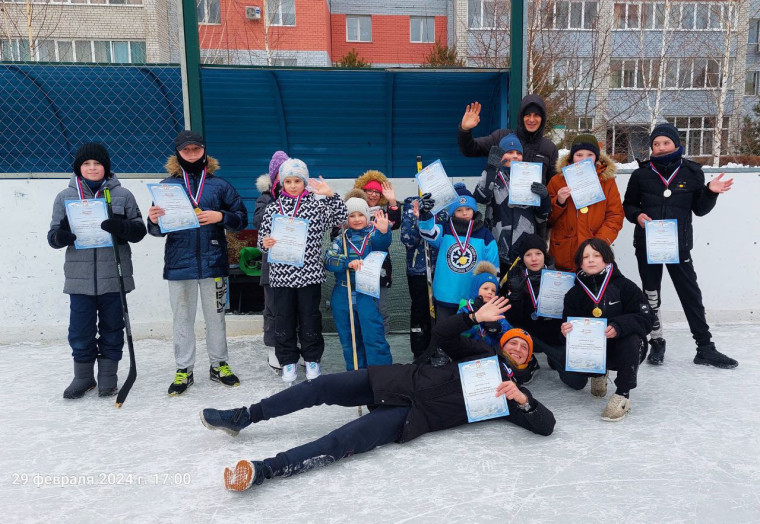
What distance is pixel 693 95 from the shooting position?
2012 centimetres

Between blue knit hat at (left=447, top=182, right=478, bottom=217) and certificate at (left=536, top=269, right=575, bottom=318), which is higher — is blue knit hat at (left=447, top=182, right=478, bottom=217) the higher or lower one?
the higher one

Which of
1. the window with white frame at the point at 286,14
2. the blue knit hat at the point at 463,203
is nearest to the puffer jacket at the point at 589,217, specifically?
the blue knit hat at the point at 463,203

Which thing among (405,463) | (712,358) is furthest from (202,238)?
(712,358)

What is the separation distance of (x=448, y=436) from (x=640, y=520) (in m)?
1.08

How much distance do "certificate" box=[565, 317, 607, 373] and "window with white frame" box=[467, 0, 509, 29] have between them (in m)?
12.0

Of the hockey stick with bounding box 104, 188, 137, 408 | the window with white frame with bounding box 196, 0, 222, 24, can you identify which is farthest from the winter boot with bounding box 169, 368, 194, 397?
the window with white frame with bounding box 196, 0, 222, 24

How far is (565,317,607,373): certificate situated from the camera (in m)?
3.30

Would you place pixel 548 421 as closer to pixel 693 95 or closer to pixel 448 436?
pixel 448 436

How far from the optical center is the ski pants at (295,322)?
12.7ft

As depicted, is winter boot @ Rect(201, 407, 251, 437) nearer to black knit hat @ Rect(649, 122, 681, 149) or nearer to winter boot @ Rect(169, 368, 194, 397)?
winter boot @ Rect(169, 368, 194, 397)

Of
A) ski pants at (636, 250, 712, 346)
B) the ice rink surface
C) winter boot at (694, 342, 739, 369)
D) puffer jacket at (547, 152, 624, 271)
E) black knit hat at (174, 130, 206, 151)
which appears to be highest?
black knit hat at (174, 130, 206, 151)

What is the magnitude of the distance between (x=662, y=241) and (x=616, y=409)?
140cm

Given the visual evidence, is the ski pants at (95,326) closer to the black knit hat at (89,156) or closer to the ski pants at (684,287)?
the black knit hat at (89,156)

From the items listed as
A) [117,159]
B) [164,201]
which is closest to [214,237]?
[164,201]
